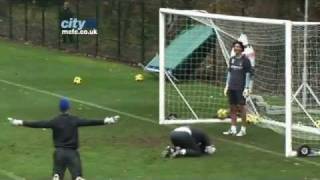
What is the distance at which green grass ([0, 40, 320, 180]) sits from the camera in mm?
14039

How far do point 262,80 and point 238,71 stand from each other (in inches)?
148

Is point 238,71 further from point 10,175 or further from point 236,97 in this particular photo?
point 10,175

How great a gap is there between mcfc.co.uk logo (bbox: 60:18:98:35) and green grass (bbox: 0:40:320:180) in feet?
30.0

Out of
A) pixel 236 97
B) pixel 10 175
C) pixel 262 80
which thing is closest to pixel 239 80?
pixel 236 97

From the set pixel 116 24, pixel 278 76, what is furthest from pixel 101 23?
pixel 278 76

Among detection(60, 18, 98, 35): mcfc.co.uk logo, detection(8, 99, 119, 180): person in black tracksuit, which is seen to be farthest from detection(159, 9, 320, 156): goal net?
detection(60, 18, 98, 35): mcfc.co.uk logo

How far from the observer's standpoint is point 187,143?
15312 mm

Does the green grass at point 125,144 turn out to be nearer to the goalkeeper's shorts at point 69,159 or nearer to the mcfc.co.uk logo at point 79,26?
the goalkeeper's shorts at point 69,159

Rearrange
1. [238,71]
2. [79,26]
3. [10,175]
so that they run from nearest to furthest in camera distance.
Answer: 1. [10,175]
2. [238,71]
3. [79,26]

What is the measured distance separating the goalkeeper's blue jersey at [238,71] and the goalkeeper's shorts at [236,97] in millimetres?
93

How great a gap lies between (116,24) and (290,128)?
2064 cm

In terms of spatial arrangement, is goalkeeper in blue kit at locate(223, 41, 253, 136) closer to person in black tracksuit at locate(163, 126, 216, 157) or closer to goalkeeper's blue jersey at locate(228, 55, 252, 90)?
goalkeeper's blue jersey at locate(228, 55, 252, 90)

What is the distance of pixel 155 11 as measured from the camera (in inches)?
1344

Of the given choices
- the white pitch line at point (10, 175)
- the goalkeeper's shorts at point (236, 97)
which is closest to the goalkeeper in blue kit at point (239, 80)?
the goalkeeper's shorts at point (236, 97)
